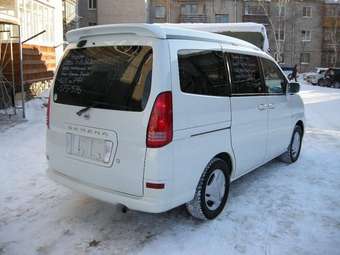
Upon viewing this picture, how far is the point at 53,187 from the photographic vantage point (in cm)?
496

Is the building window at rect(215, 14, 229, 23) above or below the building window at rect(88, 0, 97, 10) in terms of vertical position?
below

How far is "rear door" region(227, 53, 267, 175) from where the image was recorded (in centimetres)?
430

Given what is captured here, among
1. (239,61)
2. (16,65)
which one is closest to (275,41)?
(16,65)

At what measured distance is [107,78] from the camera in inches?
140

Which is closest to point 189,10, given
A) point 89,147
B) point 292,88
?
point 292,88

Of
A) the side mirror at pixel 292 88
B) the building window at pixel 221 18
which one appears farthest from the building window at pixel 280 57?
the side mirror at pixel 292 88

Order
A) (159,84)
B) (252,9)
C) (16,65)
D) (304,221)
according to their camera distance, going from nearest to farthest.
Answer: (159,84), (304,221), (16,65), (252,9)

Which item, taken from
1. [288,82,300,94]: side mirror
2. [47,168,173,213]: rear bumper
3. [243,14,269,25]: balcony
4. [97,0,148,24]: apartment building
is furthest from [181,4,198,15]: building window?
[47,168,173,213]: rear bumper

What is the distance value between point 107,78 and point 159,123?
2.18ft

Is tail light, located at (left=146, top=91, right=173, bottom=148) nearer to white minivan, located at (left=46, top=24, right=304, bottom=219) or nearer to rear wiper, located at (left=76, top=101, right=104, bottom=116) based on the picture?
white minivan, located at (left=46, top=24, right=304, bottom=219)

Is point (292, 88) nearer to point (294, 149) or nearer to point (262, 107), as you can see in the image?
point (294, 149)

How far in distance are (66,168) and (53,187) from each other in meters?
1.23

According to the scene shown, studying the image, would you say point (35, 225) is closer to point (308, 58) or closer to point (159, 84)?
point (159, 84)

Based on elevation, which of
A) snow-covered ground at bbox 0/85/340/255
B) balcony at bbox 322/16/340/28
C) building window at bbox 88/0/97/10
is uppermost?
building window at bbox 88/0/97/10
